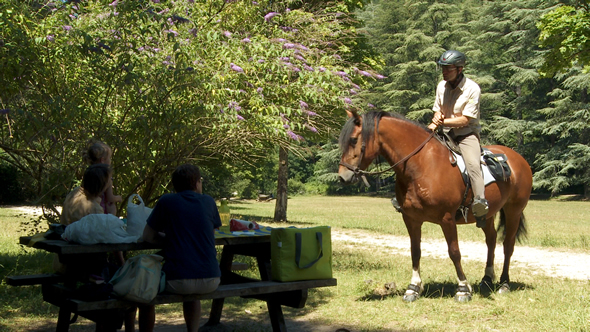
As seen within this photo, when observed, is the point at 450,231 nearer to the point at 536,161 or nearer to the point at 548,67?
the point at 548,67

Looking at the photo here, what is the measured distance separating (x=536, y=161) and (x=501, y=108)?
631 centimetres

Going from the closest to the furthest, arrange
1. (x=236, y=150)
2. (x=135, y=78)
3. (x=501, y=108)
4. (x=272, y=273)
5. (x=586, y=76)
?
(x=272, y=273) → (x=135, y=78) → (x=236, y=150) → (x=586, y=76) → (x=501, y=108)

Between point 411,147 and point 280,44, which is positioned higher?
point 280,44

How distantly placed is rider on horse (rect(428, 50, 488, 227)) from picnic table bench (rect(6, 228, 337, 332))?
110 inches

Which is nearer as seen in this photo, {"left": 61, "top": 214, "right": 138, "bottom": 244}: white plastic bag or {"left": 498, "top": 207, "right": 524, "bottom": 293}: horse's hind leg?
{"left": 61, "top": 214, "right": 138, "bottom": 244}: white plastic bag

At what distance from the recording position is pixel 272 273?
5.50m

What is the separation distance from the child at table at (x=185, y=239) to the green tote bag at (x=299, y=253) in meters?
0.77

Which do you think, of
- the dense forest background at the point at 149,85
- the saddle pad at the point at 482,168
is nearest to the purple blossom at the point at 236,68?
the dense forest background at the point at 149,85

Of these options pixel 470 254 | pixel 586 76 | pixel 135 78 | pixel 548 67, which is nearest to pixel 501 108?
pixel 586 76

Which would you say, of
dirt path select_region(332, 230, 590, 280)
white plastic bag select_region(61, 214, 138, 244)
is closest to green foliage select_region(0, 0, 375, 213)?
white plastic bag select_region(61, 214, 138, 244)

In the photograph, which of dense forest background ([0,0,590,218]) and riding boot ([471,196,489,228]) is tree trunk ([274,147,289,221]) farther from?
riding boot ([471,196,489,228])

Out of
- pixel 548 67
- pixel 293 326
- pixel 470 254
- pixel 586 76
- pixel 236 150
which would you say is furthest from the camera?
pixel 586 76

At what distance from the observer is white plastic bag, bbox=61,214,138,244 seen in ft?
15.3

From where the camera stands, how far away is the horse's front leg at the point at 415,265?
7398 millimetres
